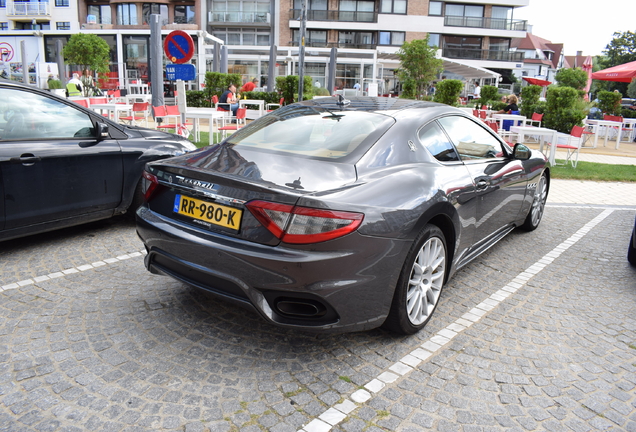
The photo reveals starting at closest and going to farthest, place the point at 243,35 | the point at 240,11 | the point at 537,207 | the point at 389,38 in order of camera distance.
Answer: the point at 537,207, the point at 240,11, the point at 243,35, the point at 389,38

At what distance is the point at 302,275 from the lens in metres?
2.71

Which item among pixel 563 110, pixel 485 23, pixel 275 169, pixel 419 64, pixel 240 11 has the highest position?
pixel 485 23

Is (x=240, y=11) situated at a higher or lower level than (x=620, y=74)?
higher

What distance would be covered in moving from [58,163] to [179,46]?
17.6 ft

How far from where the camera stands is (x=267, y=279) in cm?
277

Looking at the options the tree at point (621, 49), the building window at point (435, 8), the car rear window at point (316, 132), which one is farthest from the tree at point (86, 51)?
the tree at point (621, 49)

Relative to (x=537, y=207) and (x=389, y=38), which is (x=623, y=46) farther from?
(x=537, y=207)

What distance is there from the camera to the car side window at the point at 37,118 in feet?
14.9

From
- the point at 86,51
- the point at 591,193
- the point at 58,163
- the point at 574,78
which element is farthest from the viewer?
the point at 574,78

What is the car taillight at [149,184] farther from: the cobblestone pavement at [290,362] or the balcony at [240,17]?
the balcony at [240,17]

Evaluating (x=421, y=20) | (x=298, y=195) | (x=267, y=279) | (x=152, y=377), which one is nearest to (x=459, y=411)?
(x=267, y=279)

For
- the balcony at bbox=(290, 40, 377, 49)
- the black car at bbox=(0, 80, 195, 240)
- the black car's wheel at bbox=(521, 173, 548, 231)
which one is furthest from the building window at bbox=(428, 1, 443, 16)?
the black car at bbox=(0, 80, 195, 240)

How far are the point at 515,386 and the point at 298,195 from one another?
63.4 inches

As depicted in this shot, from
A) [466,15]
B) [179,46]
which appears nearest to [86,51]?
[179,46]
